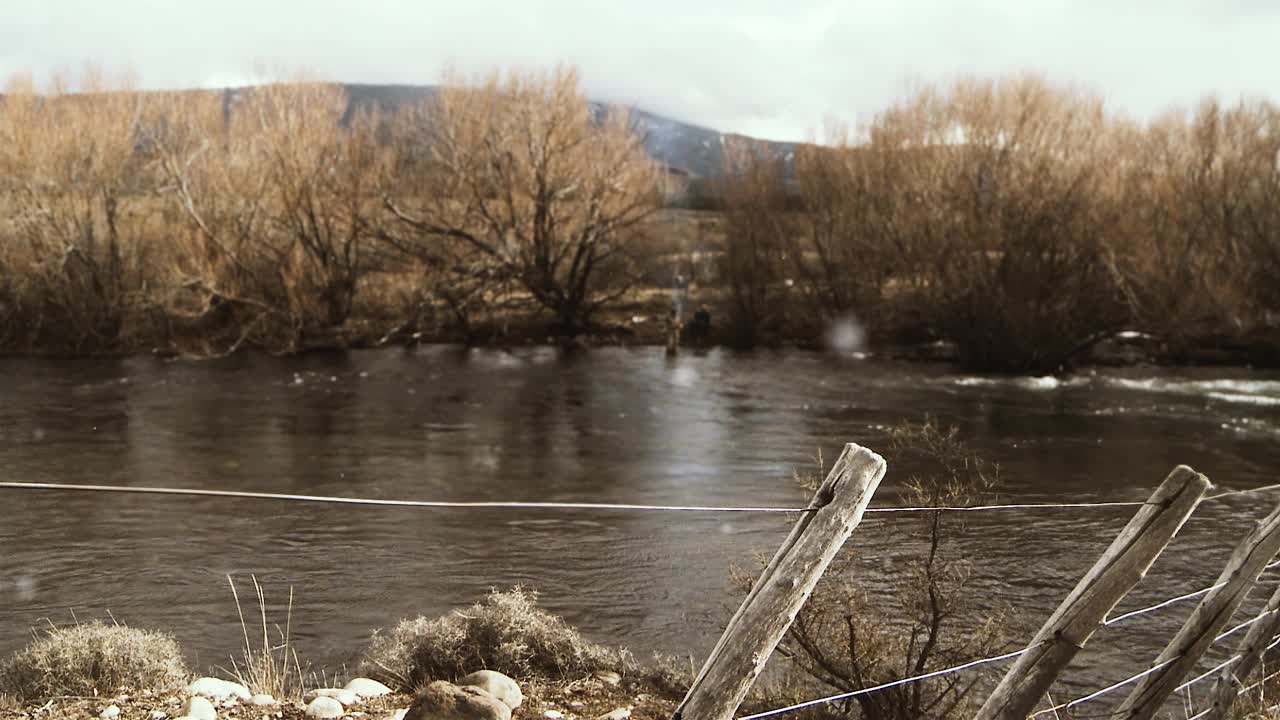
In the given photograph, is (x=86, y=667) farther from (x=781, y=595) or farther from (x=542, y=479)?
(x=542, y=479)

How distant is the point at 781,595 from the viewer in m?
3.45

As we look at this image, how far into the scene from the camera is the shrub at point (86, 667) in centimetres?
627

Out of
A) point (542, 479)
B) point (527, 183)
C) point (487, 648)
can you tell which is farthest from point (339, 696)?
point (527, 183)

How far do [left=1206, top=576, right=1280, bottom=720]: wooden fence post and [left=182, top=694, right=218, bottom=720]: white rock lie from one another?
5035mm

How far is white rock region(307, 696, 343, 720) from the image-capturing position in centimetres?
573

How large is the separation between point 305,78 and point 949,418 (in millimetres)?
27697

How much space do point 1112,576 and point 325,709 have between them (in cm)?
404

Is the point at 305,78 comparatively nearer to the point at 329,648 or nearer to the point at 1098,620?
the point at 329,648

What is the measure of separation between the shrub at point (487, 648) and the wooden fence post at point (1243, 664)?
3830mm

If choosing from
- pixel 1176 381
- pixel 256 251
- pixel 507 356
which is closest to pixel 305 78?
pixel 256 251

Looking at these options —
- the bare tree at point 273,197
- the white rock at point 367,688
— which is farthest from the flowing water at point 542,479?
the bare tree at point 273,197

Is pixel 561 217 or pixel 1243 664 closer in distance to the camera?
pixel 1243 664

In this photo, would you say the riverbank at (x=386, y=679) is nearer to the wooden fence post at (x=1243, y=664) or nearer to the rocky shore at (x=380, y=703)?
the rocky shore at (x=380, y=703)

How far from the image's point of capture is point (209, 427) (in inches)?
821
